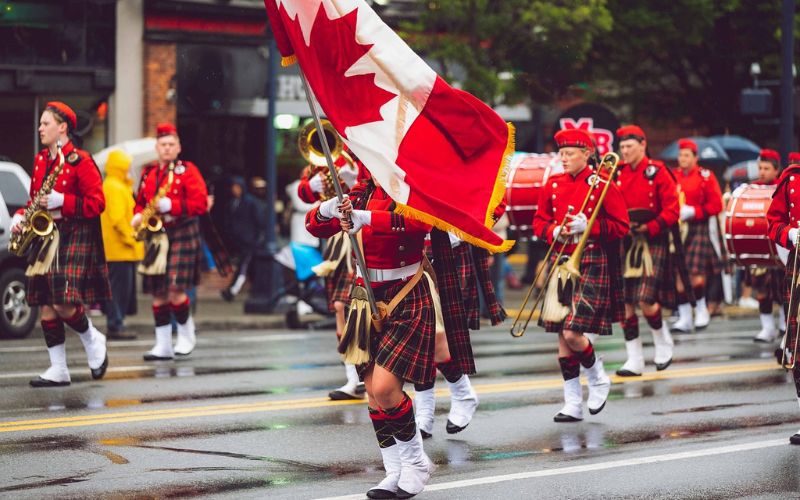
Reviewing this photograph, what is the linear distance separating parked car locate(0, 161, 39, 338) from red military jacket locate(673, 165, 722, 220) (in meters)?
7.38

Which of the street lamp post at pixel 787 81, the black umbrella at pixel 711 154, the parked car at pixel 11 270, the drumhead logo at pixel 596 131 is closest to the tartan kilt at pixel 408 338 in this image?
the parked car at pixel 11 270

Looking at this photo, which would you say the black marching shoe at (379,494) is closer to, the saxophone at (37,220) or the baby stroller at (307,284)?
the saxophone at (37,220)

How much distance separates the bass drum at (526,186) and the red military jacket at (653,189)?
83.5 inches

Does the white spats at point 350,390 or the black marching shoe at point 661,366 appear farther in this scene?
the black marching shoe at point 661,366

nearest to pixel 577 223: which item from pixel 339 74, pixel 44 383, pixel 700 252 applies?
pixel 339 74

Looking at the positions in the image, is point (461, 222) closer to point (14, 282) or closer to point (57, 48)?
point (14, 282)

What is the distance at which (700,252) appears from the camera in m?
18.2

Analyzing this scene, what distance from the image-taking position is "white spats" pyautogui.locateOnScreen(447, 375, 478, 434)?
9430 mm

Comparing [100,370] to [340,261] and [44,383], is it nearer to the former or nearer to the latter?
[44,383]

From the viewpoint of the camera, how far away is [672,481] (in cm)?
812

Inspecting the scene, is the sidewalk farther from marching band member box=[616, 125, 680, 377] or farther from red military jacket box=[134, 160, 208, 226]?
marching band member box=[616, 125, 680, 377]

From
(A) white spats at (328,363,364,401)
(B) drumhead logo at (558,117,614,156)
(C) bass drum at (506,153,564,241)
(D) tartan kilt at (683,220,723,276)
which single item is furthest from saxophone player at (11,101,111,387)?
(B) drumhead logo at (558,117,614,156)

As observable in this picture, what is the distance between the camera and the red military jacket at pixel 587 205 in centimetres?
1039

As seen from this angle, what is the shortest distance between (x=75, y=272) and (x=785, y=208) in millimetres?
5477
